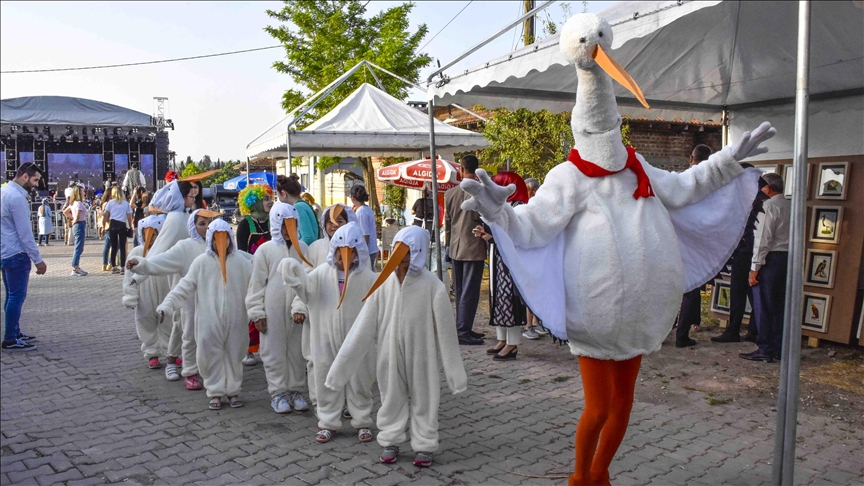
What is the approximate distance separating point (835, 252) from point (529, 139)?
305 inches

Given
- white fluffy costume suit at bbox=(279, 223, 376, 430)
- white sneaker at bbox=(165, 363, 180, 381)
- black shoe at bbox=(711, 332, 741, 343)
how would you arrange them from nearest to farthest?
white fluffy costume suit at bbox=(279, 223, 376, 430) < white sneaker at bbox=(165, 363, 180, 381) < black shoe at bbox=(711, 332, 741, 343)

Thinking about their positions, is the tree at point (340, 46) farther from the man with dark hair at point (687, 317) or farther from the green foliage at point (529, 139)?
the man with dark hair at point (687, 317)

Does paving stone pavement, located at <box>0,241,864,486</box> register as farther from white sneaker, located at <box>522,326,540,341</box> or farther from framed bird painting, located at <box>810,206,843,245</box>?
framed bird painting, located at <box>810,206,843,245</box>

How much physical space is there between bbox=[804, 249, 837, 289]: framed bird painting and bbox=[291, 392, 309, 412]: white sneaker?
5.37m

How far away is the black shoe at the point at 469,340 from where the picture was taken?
7637 millimetres

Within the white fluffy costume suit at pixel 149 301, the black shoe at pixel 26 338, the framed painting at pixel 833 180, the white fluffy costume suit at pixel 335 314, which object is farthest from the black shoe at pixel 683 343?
the black shoe at pixel 26 338

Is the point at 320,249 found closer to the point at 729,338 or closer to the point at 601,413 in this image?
the point at 601,413

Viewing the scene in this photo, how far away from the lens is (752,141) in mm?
3359

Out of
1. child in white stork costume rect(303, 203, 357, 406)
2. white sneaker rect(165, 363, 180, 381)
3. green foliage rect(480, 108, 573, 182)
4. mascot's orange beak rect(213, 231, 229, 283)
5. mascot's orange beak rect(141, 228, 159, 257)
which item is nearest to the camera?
child in white stork costume rect(303, 203, 357, 406)

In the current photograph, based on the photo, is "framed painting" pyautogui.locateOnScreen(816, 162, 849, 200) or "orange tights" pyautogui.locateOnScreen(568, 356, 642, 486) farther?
"framed painting" pyautogui.locateOnScreen(816, 162, 849, 200)

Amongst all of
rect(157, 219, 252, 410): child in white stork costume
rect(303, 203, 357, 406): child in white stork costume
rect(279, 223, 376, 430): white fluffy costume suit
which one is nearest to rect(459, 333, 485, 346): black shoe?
rect(303, 203, 357, 406): child in white stork costume

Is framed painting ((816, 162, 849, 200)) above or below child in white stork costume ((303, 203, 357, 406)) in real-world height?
above

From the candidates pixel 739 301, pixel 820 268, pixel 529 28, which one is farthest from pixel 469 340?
pixel 529 28

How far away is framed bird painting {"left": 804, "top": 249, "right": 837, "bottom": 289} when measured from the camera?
702 cm
